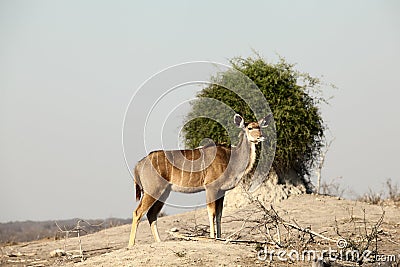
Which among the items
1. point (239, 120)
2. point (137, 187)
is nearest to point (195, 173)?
point (137, 187)

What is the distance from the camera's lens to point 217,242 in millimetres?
11406

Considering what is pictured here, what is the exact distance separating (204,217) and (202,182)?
17.0 feet

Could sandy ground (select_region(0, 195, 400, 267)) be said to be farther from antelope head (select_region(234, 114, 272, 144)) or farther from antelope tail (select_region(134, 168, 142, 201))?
antelope head (select_region(234, 114, 272, 144))

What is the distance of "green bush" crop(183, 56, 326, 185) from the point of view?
18062 mm

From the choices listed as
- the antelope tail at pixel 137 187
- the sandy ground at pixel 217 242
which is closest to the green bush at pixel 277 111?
the sandy ground at pixel 217 242

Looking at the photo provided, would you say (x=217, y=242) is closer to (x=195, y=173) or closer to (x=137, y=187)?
(x=195, y=173)

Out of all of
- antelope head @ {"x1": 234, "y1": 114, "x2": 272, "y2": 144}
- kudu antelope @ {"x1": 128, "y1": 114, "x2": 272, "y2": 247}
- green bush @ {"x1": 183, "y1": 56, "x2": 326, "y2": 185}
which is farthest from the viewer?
green bush @ {"x1": 183, "y1": 56, "x2": 326, "y2": 185}

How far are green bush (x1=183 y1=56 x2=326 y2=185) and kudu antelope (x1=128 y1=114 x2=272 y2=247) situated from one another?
4.07 meters

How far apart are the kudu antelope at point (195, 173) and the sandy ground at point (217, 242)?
0.61 m

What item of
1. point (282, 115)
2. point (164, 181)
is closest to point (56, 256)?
point (164, 181)

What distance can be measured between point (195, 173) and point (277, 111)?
5.48m

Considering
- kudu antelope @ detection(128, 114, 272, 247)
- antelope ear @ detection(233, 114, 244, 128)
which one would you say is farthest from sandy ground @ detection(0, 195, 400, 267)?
antelope ear @ detection(233, 114, 244, 128)

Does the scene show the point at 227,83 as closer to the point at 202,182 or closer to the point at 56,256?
the point at 202,182

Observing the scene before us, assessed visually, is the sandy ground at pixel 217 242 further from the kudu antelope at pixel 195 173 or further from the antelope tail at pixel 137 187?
the antelope tail at pixel 137 187
